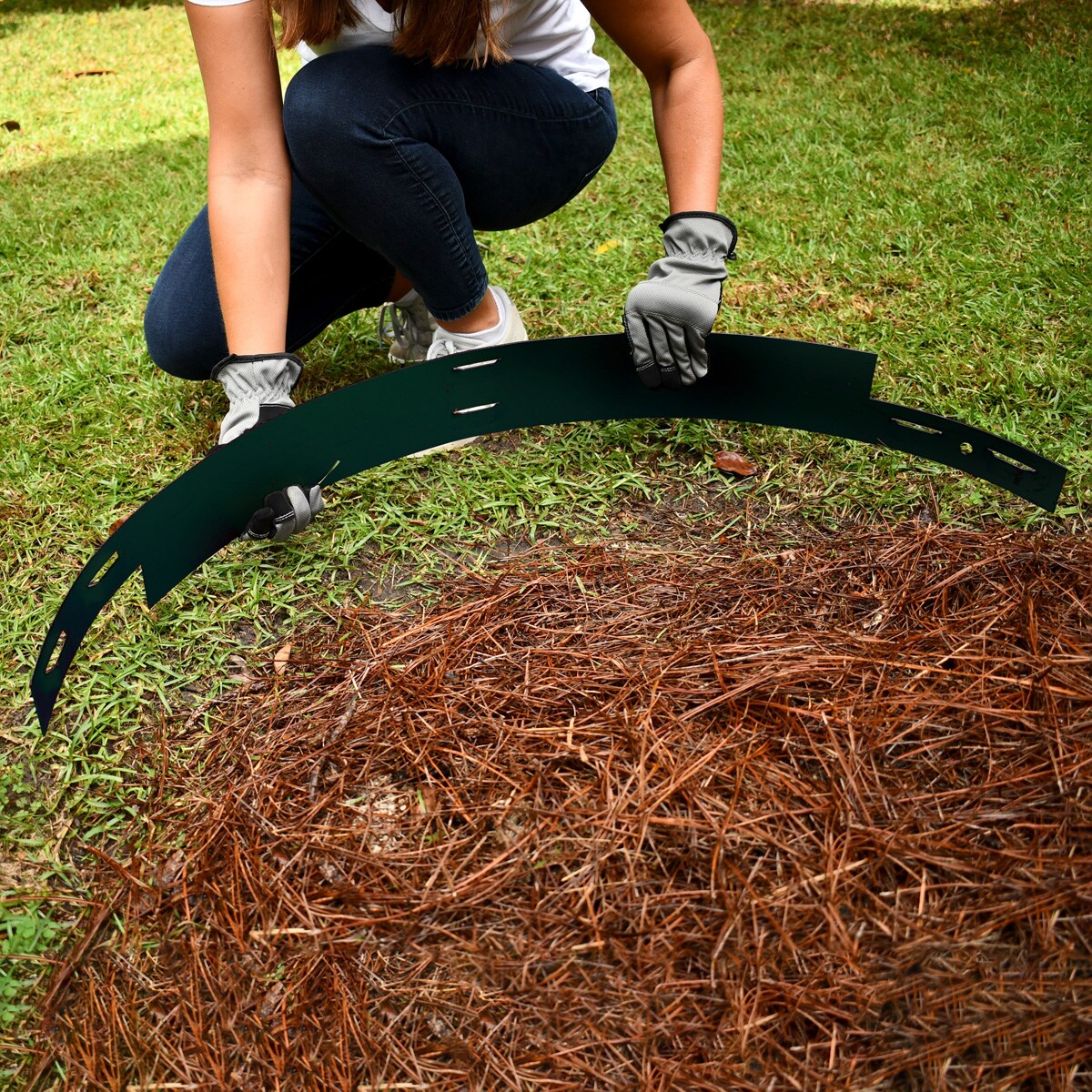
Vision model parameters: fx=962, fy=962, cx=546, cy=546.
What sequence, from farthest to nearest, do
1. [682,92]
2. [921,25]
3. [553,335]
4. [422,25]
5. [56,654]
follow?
[921,25] → [553,335] → [682,92] → [422,25] → [56,654]

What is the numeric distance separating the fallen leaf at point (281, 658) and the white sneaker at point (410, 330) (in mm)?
877

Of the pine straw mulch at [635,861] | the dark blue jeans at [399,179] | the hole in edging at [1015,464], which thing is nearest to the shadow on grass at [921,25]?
the dark blue jeans at [399,179]

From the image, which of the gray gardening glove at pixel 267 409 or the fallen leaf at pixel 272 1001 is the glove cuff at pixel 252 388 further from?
the fallen leaf at pixel 272 1001

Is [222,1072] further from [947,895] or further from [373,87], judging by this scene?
[373,87]

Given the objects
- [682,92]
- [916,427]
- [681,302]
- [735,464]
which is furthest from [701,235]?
[916,427]

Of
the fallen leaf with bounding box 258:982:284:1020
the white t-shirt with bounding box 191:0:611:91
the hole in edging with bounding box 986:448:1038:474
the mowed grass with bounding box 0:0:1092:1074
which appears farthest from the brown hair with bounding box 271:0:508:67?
the fallen leaf with bounding box 258:982:284:1020

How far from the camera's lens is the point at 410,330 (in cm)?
225

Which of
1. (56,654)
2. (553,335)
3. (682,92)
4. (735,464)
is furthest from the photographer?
(553,335)

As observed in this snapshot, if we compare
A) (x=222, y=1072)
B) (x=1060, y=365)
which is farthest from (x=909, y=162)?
(x=222, y=1072)

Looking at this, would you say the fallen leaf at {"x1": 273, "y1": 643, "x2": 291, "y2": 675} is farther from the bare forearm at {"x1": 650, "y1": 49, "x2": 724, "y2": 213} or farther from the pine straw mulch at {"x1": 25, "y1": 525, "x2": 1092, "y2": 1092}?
the bare forearm at {"x1": 650, "y1": 49, "x2": 724, "y2": 213}

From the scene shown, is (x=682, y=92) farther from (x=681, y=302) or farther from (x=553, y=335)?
(x=553, y=335)

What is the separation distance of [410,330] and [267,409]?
0.60 meters

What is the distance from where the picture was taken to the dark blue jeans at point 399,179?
176 cm

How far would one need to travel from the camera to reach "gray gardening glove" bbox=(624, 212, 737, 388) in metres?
1.70
